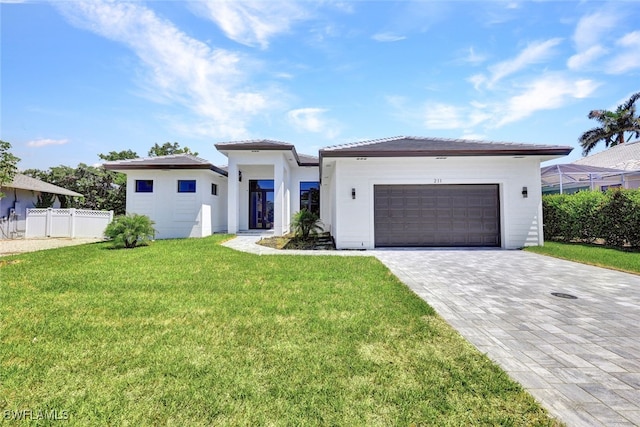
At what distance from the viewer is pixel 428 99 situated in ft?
35.2

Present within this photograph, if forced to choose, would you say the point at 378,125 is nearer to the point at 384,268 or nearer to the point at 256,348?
the point at 384,268

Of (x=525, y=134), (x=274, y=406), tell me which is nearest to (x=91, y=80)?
(x=274, y=406)

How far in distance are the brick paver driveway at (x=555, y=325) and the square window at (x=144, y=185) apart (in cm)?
1280

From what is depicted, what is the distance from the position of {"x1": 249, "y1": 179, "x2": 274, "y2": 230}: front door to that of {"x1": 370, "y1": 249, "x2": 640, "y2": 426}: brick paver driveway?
11895 millimetres

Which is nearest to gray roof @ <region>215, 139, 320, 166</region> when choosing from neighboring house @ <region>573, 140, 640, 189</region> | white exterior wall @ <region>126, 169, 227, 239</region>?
A: white exterior wall @ <region>126, 169, 227, 239</region>

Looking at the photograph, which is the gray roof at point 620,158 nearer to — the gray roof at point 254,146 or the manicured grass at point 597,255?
the manicured grass at point 597,255

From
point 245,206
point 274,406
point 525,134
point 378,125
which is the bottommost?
point 274,406

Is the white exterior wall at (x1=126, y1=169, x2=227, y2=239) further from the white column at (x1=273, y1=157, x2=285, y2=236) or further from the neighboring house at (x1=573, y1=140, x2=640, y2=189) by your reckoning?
the neighboring house at (x1=573, y1=140, x2=640, y2=189)

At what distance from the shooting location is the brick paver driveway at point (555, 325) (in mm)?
2168

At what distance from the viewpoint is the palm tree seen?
24609mm

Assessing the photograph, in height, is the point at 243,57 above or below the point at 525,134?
above

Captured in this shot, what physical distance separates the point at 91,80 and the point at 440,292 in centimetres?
1255

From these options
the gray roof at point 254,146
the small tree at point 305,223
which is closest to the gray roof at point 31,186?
the gray roof at point 254,146

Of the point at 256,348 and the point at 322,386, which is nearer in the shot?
the point at 322,386
